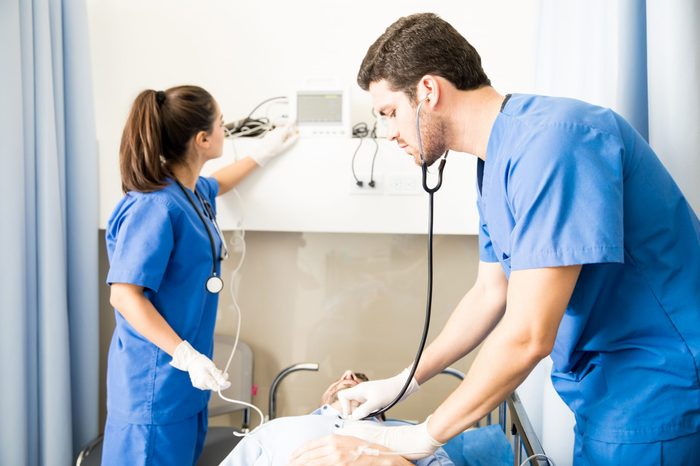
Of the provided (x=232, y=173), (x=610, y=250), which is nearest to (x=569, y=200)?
(x=610, y=250)

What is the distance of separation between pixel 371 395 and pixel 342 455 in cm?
31

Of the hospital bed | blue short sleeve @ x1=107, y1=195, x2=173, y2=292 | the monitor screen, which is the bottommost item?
the hospital bed

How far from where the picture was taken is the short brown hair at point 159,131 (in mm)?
1415

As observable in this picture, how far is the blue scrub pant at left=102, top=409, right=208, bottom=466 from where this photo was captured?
4.56ft

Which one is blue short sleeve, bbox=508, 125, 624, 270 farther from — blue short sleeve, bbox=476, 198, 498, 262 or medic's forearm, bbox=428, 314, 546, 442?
blue short sleeve, bbox=476, 198, 498, 262

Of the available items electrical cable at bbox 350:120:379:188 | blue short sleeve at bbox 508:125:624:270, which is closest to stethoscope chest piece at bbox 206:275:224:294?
electrical cable at bbox 350:120:379:188

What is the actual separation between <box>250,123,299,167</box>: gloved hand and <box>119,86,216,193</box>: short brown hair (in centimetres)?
33

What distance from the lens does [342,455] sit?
0.99 meters

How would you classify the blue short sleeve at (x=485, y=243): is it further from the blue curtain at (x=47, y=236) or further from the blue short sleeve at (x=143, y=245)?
the blue curtain at (x=47, y=236)

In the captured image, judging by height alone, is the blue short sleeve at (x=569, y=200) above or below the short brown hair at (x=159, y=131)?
below

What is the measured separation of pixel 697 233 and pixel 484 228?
413mm

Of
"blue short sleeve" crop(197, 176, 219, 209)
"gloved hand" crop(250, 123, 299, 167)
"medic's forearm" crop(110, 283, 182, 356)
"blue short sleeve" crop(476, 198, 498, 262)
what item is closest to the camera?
"blue short sleeve" crop(476, 198, 498, 262)

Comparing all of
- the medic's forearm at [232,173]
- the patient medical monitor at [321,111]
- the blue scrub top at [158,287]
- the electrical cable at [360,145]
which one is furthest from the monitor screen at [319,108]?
the blue scrub top at [158,287]

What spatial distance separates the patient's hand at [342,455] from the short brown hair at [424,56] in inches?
26.8
